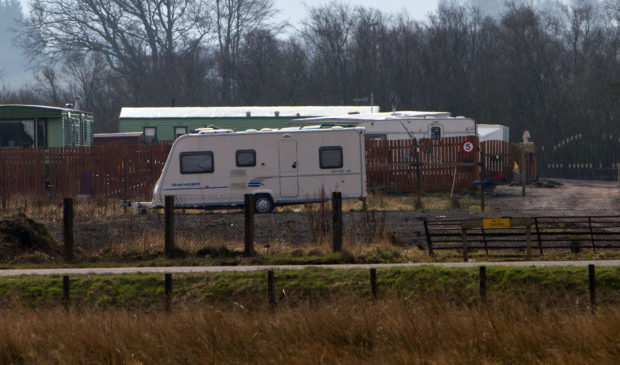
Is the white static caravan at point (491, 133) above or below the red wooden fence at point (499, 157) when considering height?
above

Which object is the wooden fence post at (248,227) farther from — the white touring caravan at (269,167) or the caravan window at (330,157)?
the caravan window at (330,157)

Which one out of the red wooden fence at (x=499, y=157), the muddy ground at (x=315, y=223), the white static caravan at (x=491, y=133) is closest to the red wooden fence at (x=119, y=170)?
the muddy ground at (x=315, y=223)

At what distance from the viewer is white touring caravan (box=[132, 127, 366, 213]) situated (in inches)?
890

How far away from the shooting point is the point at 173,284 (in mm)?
12625

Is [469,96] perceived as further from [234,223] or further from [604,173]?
[234,223]

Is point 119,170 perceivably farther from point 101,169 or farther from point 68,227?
point 68,227

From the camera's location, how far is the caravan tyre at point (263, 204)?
22.8m

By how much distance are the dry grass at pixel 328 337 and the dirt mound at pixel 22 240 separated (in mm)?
5728

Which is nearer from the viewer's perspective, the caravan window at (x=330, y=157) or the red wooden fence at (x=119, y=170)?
the caravan window at (x=330, y=157)

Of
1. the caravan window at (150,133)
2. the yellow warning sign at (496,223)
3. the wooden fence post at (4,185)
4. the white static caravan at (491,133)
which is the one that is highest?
the caravan window at (150,133)

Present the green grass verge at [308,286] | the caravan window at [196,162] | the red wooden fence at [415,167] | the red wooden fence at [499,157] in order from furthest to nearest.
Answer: the red wooden fence at [499,157], the red wooden fence at [415,167], the caravan window at [196,162], the green grass verge at [308,286]

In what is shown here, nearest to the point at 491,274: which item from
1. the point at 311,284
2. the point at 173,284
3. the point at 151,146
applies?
the point at 311,284

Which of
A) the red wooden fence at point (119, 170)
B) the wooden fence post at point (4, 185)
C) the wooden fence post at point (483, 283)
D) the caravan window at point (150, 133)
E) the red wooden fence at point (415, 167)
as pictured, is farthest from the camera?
the caravan window at point (150, 133)

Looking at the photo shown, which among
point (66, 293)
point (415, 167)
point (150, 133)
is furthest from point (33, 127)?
point (66, 293)
